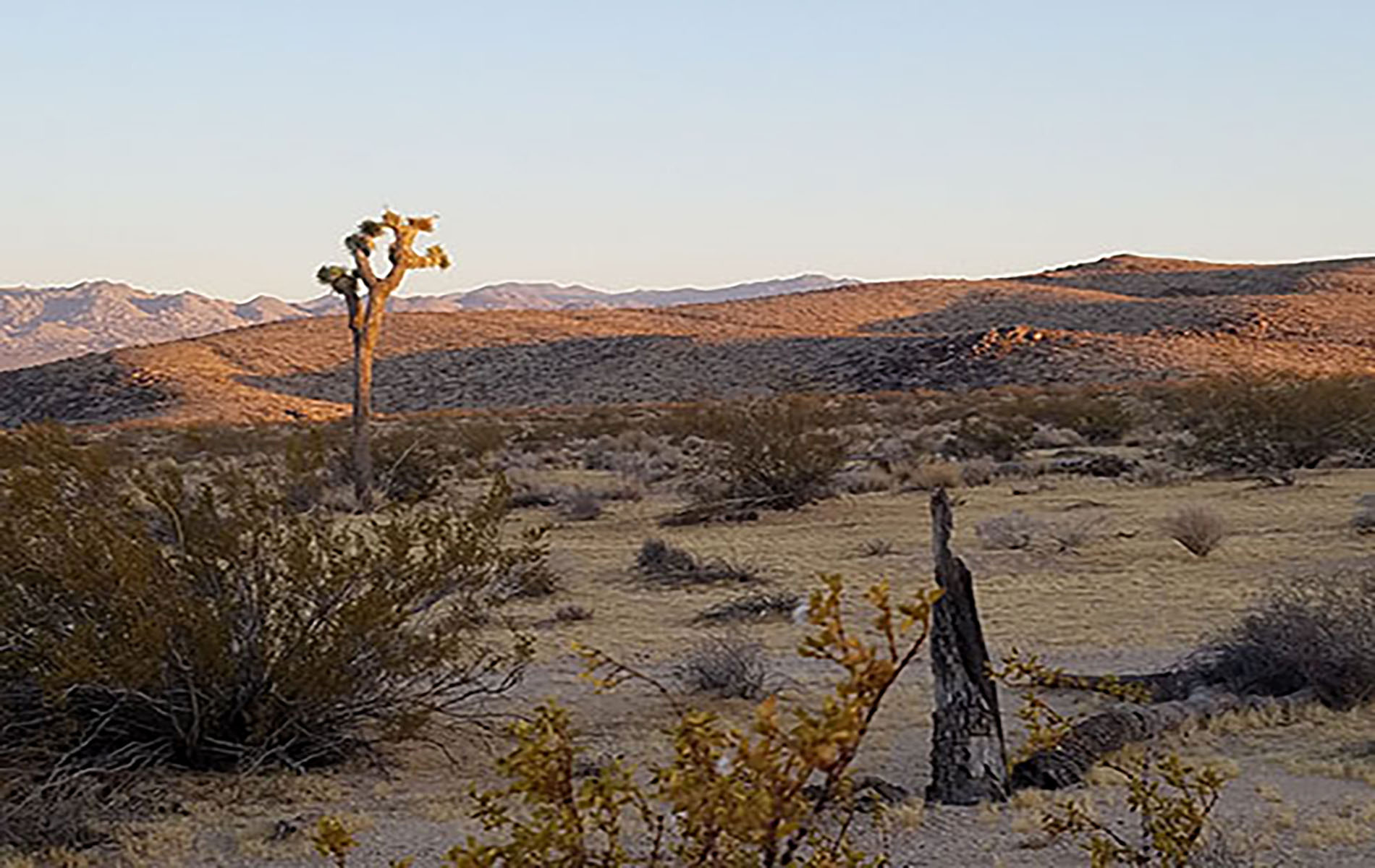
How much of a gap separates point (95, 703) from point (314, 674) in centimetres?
117

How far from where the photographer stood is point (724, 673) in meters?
10.7

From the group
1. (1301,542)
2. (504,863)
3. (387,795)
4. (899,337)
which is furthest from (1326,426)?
(899,337)

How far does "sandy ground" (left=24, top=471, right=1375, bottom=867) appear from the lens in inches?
297

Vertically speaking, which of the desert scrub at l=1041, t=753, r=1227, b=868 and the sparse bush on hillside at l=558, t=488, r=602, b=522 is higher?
the desert scrub at l=1041, t=753, r=1227, b=868

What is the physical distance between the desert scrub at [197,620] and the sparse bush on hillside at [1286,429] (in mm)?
19224

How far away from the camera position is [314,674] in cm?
876

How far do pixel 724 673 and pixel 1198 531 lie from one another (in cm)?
790

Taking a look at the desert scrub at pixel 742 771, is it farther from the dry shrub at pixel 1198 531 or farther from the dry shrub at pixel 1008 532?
the dry shrub at pixel 1008 532

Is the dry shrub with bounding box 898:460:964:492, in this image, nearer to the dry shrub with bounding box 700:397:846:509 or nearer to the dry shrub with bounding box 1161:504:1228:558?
the dry shrub with bounding box 700:397:846:509

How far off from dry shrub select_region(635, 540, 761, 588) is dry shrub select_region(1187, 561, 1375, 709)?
652 centimetres

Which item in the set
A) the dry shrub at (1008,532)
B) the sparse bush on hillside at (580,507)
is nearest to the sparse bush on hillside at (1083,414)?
the sparse bush on hillside at (580,507)

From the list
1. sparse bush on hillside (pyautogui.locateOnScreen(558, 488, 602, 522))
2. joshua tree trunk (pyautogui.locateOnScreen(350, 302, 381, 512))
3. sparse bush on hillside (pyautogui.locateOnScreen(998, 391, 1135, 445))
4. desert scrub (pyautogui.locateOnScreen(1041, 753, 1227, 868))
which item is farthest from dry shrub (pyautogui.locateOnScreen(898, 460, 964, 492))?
desert scrub (pyautogui.locateOnScreen(1041, 753, 1227, 868))

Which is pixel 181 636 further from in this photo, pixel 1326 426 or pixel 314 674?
pixel 1326 426

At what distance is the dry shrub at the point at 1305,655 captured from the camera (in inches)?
385
